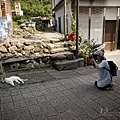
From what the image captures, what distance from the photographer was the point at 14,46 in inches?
290

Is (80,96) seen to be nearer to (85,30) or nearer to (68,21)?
(85,30)

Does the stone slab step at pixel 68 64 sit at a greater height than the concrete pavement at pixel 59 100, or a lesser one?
greater

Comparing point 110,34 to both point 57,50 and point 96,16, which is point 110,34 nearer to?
point 96,16

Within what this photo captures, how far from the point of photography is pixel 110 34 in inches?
412

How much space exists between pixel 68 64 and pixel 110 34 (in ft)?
17.6

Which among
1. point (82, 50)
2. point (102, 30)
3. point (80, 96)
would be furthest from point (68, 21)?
point (80, 96)

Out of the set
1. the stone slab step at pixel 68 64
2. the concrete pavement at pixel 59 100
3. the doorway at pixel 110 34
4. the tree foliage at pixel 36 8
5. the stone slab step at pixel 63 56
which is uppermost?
the tree foliage at pixel 36 8

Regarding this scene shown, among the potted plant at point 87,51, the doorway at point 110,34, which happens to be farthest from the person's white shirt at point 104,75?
the doorway at point 110,34

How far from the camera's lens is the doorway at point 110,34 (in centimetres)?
1031

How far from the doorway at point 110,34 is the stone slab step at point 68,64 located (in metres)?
4.41

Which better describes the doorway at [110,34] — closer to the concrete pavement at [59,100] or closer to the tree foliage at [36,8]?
the concrete pavement at [59,100]

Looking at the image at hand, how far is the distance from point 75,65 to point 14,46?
3066 mm

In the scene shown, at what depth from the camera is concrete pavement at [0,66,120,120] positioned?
3.27 metres

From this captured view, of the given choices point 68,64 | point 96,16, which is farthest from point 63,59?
point 96,16
